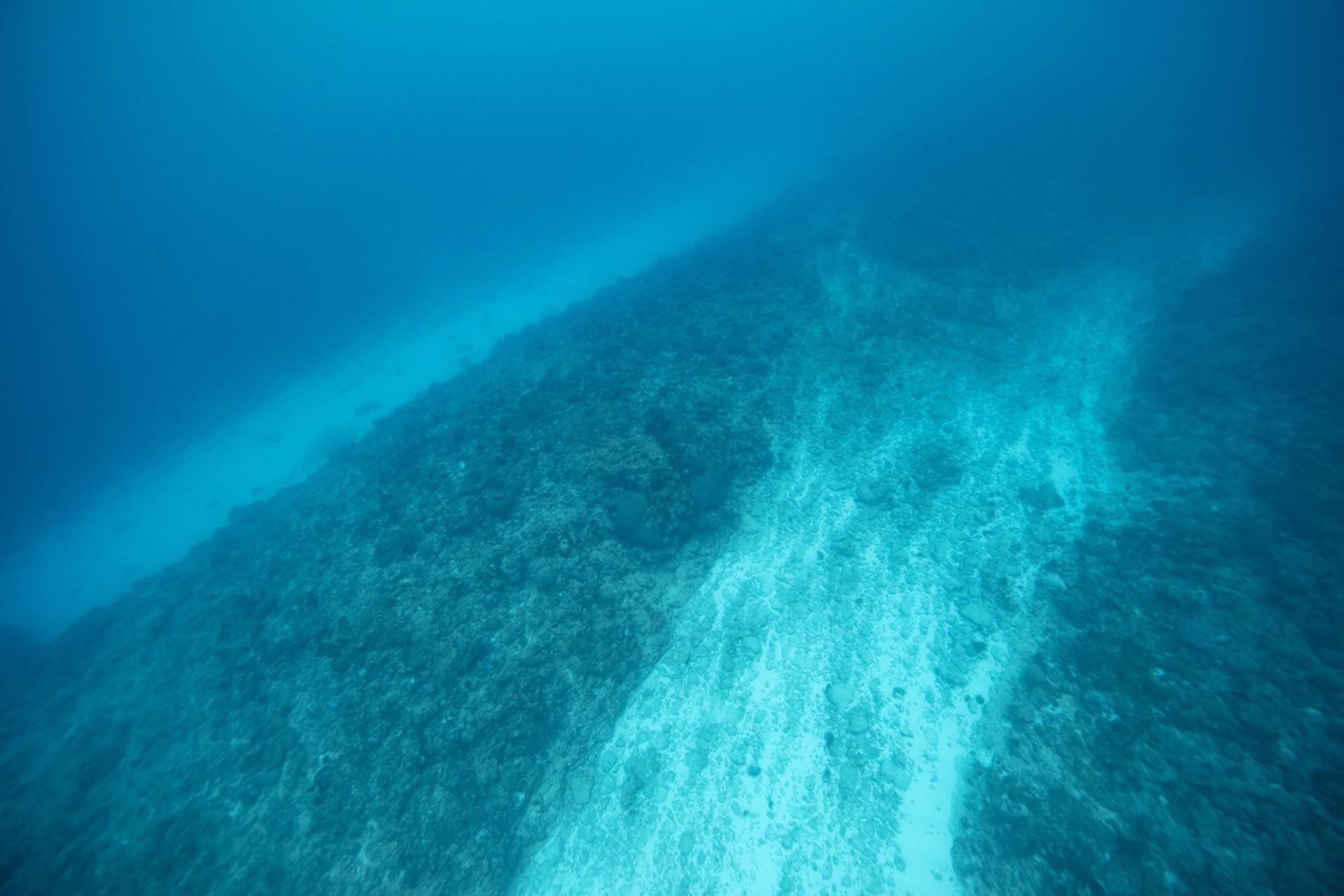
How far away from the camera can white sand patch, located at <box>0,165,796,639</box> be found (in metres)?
22.7

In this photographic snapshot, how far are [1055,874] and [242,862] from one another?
11.6 metres

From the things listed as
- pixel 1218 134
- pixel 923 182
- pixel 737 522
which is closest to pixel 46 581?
pixel 737 522

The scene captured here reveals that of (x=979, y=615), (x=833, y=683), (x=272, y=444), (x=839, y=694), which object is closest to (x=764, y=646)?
(x=833, y=683)

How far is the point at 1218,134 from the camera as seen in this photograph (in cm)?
2398

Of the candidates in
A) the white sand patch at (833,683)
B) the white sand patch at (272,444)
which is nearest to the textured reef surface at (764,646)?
the white sand patch at (833,683)

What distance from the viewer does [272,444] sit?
1049 inches

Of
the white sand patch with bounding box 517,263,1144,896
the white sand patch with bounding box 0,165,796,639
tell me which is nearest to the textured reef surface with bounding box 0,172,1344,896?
the white sand patch with bounding box 517,263,1144,896

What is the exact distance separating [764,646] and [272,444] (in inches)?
1273

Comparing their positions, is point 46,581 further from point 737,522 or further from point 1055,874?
point 1055,874

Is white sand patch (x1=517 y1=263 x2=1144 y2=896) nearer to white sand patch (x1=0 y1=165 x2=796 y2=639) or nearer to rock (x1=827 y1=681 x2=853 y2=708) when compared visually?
rock (x1=827 y1=681 x2=853 y2=708)

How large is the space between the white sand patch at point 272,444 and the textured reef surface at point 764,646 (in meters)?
12.5

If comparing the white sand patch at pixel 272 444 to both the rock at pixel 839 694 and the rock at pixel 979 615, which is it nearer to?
the rock at pixel 839 694

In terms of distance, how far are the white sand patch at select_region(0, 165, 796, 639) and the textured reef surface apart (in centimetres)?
1248

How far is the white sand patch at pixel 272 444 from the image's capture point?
22.7 m
